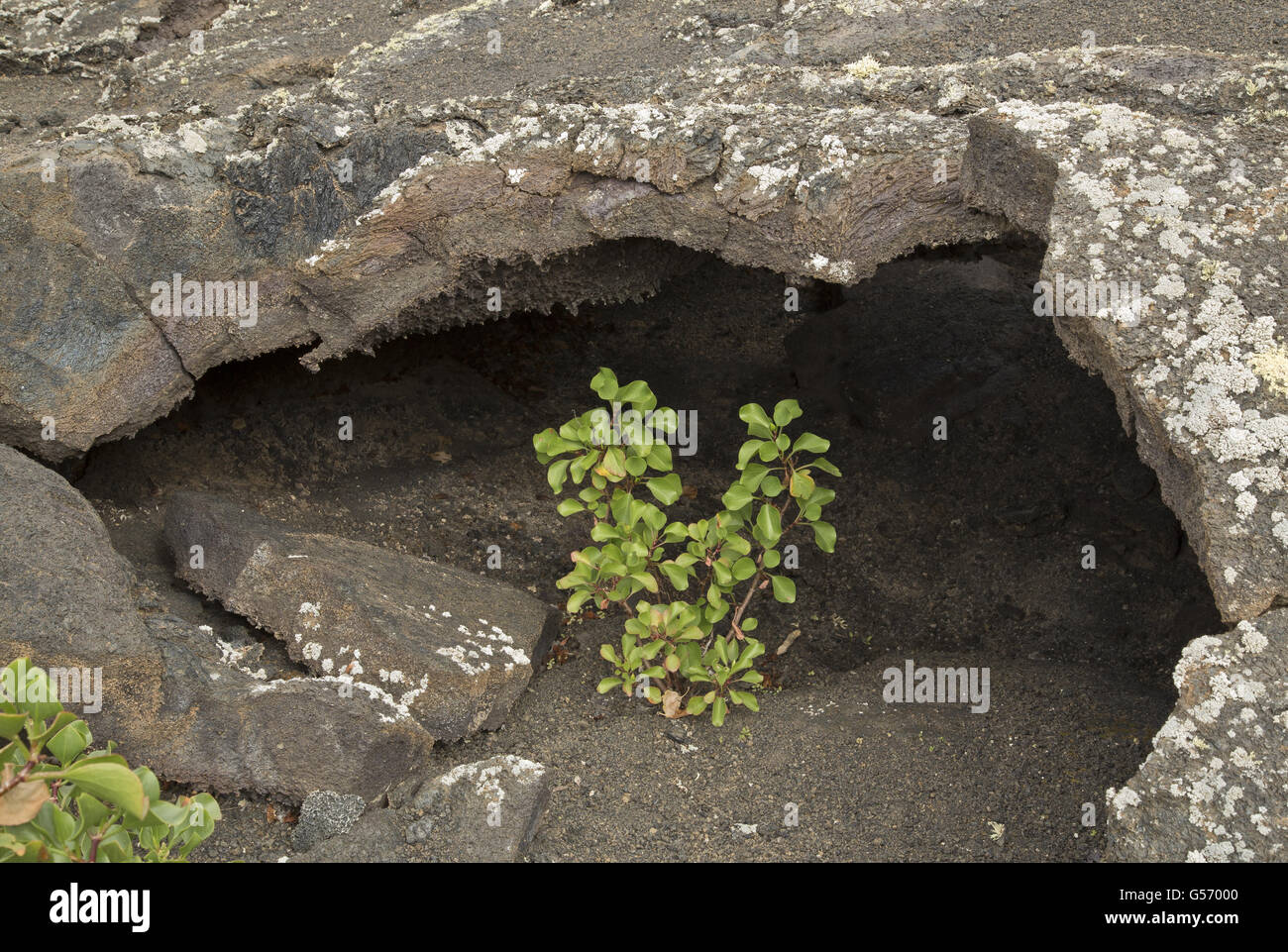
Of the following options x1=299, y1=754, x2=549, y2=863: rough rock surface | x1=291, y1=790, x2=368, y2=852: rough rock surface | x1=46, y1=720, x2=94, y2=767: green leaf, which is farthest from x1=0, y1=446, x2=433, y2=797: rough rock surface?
x1=46, y1=720, x2=94, y2=767: green leaf

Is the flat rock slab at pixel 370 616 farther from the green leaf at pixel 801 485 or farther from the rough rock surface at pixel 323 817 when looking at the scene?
the green leaf at pixel 801 485

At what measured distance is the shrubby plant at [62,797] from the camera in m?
1.50

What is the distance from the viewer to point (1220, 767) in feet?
8.41

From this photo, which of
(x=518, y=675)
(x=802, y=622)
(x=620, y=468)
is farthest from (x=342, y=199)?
(x=802, y=622)

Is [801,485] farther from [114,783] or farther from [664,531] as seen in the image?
[114,783]

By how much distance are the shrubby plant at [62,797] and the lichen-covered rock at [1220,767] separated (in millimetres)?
1912

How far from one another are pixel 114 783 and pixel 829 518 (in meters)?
4.03

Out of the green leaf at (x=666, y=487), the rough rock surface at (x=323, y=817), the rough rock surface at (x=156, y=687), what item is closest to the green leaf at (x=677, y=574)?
the green leaf at (x=666, y=487)

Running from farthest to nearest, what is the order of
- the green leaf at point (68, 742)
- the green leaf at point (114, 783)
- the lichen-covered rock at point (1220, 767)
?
the lichen-covered rock at point (1220, 767) < the green leaf at point (68, 742) < the green leaf at point (114, 783)

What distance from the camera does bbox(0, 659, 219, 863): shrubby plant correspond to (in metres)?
1.50

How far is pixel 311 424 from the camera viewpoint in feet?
16.4

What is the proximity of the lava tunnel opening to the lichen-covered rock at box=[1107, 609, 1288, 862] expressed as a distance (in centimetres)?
68

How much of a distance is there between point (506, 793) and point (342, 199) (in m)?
1.98

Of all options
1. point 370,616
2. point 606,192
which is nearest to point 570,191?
point 606,192
